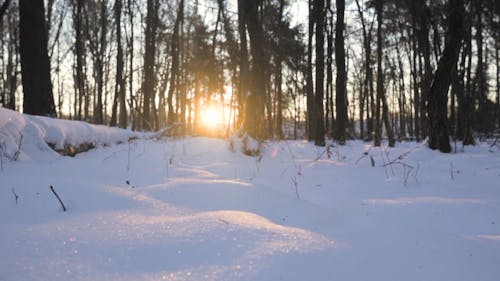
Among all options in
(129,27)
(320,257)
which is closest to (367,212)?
(320,257)

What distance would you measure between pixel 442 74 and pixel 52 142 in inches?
214

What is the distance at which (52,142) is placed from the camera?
2.70 m

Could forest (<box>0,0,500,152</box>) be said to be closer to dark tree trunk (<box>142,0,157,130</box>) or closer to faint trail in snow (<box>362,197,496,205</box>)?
dark tree trunk (<box>142,0,157,130</box>)

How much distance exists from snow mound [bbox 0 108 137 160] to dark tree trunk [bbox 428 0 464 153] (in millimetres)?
5133

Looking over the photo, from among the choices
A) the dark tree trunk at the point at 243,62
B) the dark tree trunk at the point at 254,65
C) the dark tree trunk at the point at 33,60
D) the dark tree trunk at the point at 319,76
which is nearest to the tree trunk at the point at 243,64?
the dark tree trunk at the point at 243,62

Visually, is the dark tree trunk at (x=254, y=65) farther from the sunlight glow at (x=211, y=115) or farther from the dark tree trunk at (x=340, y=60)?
the sunlight glow at (x=211, y=115)

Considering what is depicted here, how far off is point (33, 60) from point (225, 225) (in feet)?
14.0

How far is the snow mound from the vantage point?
223cm

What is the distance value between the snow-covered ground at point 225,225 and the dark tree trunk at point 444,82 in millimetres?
2367

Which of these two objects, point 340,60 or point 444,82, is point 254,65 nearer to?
point 444,82

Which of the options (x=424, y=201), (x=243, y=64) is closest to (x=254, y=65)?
(x=243, y=64)

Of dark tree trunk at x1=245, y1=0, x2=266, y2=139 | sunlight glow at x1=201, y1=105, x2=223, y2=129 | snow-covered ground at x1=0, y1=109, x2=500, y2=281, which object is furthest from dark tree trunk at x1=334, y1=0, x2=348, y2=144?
sunlight glow at x1=201, y1=105, x2=223, y2=129

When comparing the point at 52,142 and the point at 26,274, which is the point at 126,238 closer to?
the point at 26,274

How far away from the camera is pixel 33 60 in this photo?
4.07 metres
